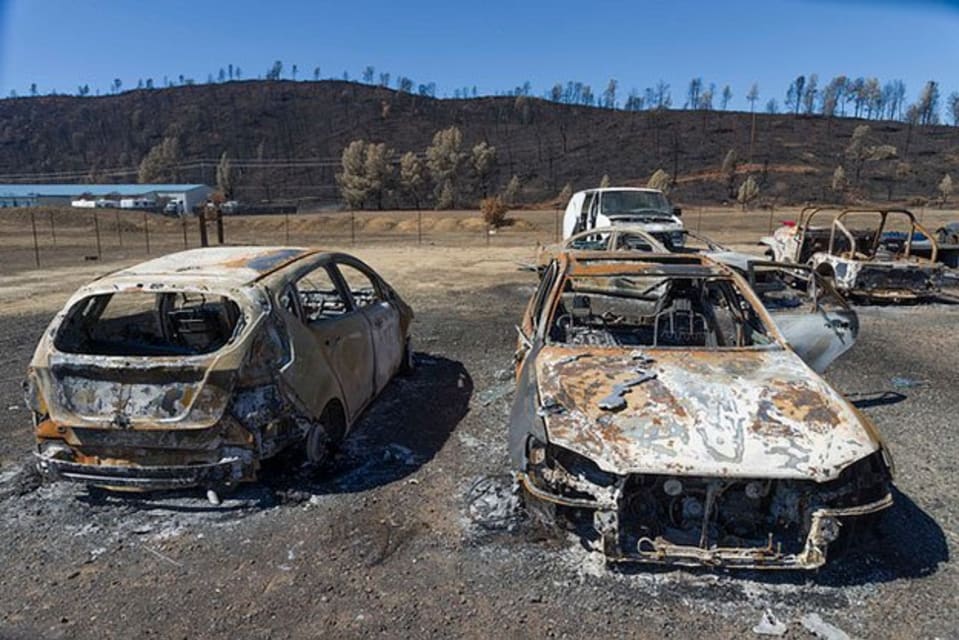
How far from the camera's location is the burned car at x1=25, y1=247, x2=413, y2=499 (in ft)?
12.0

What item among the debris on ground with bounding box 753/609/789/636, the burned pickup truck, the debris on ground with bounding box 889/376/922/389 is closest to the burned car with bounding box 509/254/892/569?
the debris on ground with bounding box 753/609/789/636

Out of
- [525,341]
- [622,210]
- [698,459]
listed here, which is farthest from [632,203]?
[698,459]

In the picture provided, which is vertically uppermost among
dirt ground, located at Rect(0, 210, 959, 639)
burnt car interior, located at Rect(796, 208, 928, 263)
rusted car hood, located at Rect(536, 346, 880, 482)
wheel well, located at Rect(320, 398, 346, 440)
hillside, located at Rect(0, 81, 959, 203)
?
hillside, located at Rect(0, 81, 959, 203)

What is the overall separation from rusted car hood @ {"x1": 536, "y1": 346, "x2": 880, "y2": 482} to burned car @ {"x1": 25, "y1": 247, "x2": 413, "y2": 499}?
1.59 metres

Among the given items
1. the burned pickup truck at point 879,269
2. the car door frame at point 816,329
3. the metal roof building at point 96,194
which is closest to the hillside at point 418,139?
the metal roof building at point 96,194

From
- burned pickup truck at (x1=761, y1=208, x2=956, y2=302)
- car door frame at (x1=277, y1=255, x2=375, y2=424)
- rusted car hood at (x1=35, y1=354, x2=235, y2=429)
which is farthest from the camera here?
burned pickup truck at (x1=761, y1=208, x2=956, y2=302)

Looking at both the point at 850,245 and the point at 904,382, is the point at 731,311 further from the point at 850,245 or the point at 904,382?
the point at 850,245

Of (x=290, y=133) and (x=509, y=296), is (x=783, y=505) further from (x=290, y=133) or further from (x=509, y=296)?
(x=290, y=133)

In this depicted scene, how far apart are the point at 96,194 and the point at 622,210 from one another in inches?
3029

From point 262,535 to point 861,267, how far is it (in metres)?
10.9

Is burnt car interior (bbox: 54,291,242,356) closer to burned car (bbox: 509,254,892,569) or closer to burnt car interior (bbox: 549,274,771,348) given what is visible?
burned car (bbox: 509,254,892,569)

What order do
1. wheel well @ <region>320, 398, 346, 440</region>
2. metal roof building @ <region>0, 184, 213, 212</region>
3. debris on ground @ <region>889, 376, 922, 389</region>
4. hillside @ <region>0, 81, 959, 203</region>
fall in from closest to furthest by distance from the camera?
Result: wheel well @ <region>320, 398, 346, 440</region>, debris on ground @ <region>889, 376, 922, 389</region>, metal roof building @ <region>0, 184, 213, 212</region>, hillside @ <region>0, 81, 959, 203</region>

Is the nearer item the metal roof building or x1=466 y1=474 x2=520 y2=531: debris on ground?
x1=466 y1=474 x2=520 y2=531: debris on ground

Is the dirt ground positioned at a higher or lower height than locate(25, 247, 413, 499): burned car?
lower
